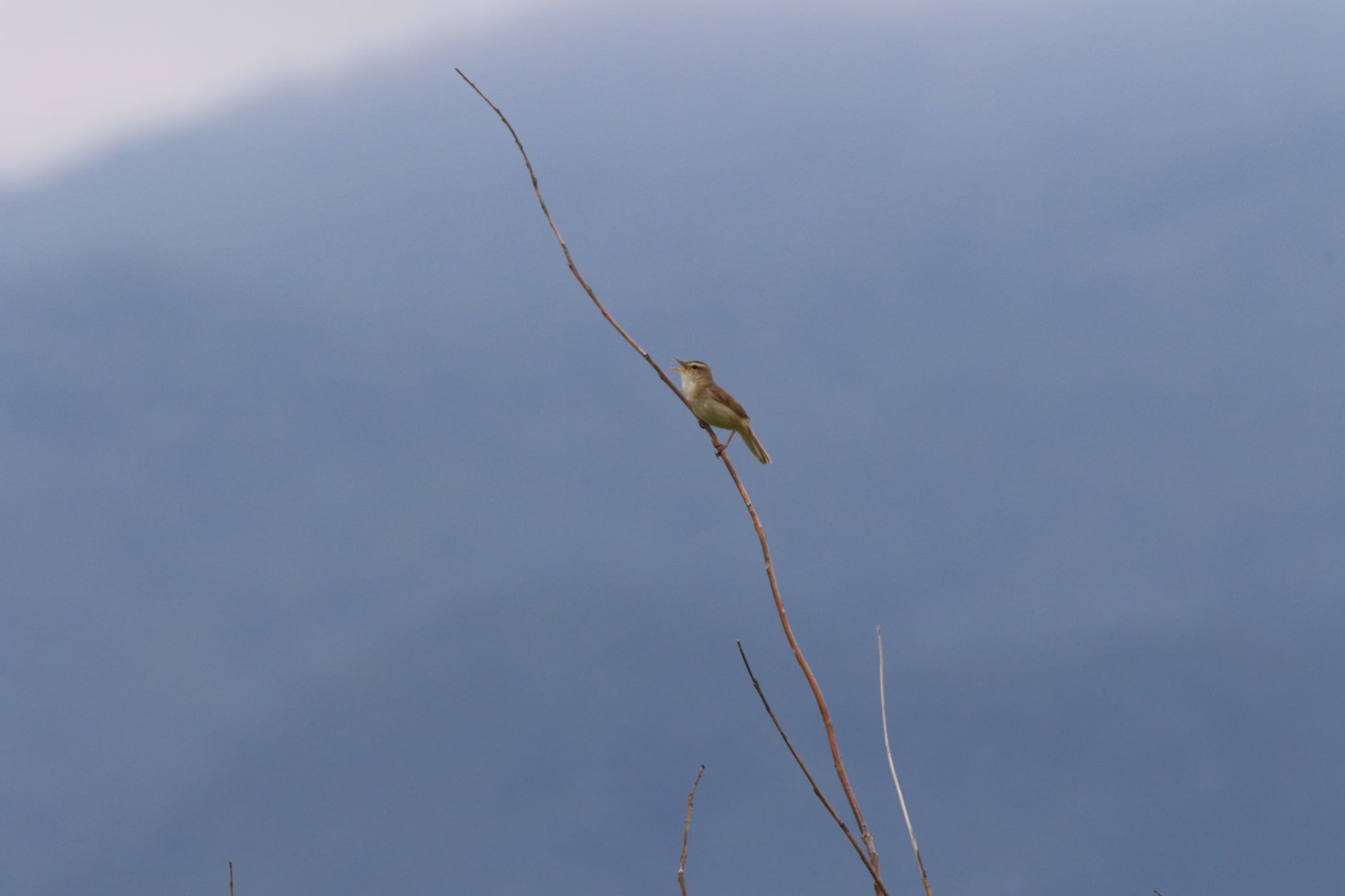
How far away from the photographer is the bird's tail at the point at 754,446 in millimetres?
8984

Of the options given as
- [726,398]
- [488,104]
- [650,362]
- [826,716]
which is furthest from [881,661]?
[726,398]

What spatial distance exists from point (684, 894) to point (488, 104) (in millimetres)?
2008

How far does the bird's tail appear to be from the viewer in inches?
354

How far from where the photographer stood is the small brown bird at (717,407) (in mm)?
8953

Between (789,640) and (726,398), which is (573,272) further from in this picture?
(726,398)

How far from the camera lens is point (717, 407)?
8984mm

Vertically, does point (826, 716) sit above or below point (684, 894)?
above

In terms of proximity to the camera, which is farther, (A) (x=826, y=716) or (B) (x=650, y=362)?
(B) (x=650, y=362)

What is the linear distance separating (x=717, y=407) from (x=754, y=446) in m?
0.49

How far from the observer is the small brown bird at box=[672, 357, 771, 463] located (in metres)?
8.95

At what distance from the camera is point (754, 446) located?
923 centimetres

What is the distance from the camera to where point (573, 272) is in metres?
3.03

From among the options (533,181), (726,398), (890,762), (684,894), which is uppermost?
(533,181)

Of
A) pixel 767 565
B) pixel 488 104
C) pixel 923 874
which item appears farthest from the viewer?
pixel 488 104
